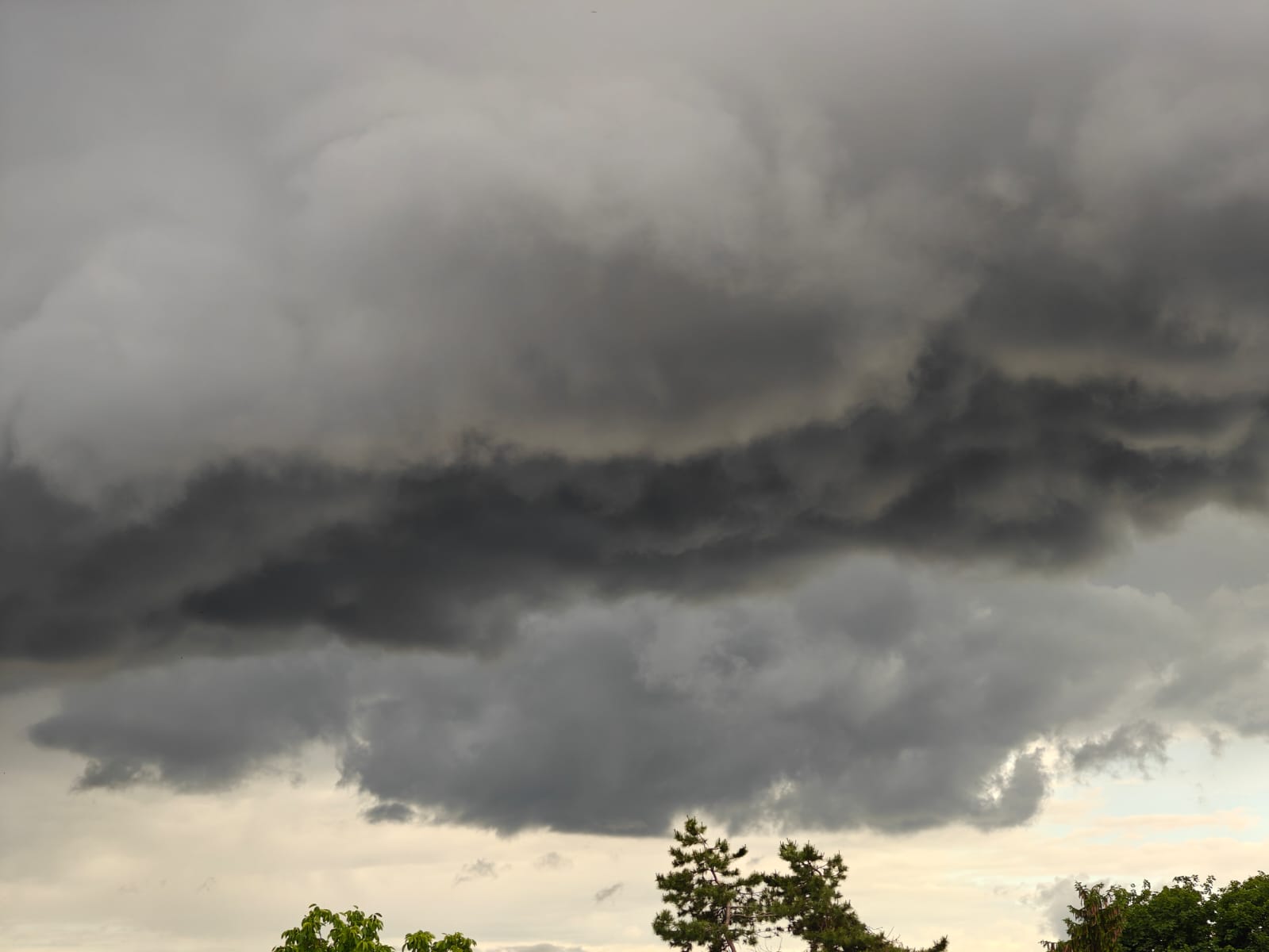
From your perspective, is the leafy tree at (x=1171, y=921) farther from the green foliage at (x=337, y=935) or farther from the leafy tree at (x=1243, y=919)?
the green foliage at (x=337, y=935)

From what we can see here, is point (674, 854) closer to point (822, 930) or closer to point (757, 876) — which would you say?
point (757, 876)

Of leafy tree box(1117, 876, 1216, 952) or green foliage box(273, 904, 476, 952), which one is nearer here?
green foliage box(273, 904, 476, 952)

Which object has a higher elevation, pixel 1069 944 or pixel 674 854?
pixel 674 854

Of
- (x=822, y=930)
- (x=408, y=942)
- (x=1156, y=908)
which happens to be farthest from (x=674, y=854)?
(x=408, y=942)

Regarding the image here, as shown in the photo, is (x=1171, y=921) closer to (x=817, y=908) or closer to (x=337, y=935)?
(x=817, y=908)

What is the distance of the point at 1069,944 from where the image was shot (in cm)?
6106

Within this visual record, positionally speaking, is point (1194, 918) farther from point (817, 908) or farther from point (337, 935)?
point (337, 935)

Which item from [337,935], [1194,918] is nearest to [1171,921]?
[1194,918]

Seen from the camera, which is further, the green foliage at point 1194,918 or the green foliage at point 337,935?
the green foliage at point 1194,918

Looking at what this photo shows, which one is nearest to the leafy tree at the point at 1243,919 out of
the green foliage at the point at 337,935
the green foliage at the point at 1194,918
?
the green foliage at the point at 1194,918

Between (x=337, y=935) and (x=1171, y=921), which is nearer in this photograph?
(x=337, y=935)

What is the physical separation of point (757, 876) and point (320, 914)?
55.8m

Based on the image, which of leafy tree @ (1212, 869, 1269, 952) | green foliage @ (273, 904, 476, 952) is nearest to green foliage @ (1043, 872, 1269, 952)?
leafy tree @ (1212, 869, 1269, 952)

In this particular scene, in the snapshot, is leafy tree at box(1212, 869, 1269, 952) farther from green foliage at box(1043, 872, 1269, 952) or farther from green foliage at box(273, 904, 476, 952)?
green foliage at box(273, 904, 476, 952)
